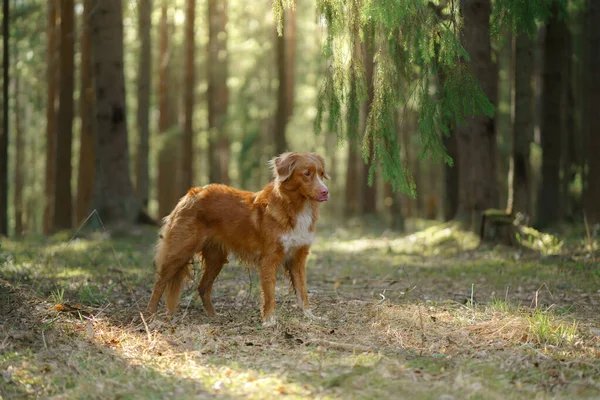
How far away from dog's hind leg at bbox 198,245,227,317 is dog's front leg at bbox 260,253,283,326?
3.05 ft

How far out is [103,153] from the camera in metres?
14.5

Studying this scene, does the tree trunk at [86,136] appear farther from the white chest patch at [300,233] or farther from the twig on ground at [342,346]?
the twig on ground at [342,346]

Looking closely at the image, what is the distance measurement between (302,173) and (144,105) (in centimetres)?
1505

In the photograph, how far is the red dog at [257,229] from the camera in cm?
679

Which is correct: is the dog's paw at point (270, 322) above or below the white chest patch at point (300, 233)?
below

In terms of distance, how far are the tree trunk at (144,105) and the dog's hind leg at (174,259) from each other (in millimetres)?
13447

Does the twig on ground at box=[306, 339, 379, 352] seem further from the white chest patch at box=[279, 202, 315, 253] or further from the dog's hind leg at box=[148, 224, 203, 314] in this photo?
the dog's hind leg at box=[148, 224, 203, 314]

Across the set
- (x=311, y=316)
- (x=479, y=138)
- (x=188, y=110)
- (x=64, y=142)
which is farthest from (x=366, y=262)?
(x=188, y=110)

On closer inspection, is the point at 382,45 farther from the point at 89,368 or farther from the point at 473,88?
the point at 89,368

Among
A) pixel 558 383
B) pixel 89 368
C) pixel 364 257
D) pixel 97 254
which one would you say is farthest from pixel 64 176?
pixel 558 383

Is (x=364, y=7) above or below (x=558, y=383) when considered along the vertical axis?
above

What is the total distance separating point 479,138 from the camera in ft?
42.1

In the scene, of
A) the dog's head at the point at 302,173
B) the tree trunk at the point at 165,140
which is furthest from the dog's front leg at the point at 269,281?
the tree trunk at the point at 165,140

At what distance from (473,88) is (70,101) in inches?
521
